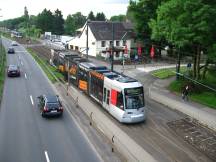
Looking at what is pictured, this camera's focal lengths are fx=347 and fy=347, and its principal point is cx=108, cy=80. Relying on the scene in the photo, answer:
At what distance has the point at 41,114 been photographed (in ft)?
94.7

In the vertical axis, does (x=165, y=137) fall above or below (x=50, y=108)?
below

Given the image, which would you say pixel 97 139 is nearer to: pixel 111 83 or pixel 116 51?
pixel 111 83

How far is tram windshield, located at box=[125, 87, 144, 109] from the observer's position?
25656 mm

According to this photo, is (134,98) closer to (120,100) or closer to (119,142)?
(120,100)

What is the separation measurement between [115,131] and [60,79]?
22.6 meters

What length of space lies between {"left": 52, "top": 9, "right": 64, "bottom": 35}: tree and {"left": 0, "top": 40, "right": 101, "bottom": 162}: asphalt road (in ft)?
343

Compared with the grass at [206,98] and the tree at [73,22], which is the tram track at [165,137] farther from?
the tree at [73,22]

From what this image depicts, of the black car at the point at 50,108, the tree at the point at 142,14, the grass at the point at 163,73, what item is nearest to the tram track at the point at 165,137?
the black car at the point at 50,108

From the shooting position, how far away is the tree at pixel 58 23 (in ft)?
453

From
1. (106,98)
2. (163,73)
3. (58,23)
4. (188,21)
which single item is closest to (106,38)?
(163,73)

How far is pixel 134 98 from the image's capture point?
2594cm

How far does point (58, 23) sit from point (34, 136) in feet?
390

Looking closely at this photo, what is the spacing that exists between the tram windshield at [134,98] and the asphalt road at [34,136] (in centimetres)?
422

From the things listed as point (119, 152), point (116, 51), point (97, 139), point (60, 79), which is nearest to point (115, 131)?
point (97, 139)
